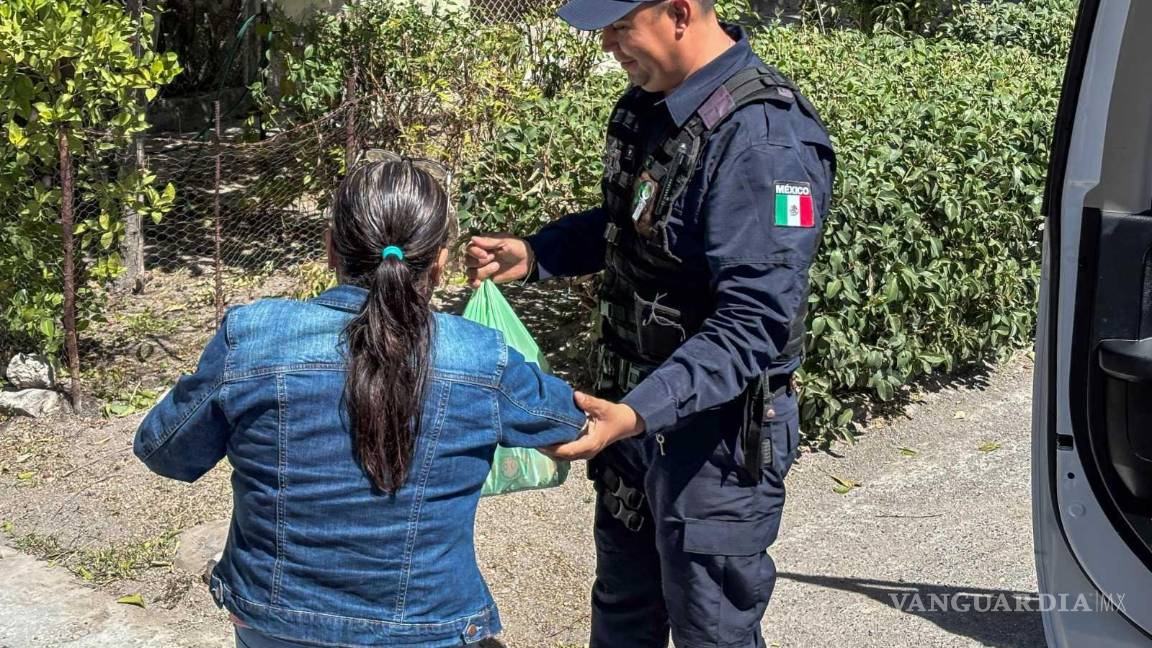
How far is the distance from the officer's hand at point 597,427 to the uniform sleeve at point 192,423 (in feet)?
1.88

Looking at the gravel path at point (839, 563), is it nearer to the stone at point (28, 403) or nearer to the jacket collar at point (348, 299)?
the stone at point (28, 403)

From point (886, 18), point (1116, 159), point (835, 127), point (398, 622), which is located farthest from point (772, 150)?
point (886, 18)

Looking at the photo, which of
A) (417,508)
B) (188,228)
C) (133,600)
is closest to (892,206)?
(133,600)

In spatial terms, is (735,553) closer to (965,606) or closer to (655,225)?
(655,225)

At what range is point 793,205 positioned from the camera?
253 centimetres

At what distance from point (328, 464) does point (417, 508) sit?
6.4 inches

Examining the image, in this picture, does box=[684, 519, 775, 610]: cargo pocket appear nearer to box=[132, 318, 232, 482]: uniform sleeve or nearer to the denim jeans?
the denim jeans

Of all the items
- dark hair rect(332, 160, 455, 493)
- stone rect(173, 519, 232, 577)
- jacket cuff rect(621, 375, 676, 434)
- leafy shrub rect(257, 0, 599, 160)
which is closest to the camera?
dark hair rect(332, 160, 455, 493)

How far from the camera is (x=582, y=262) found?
10.3 feet

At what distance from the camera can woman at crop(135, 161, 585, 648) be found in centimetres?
202

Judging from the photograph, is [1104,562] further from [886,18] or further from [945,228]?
[886,18]

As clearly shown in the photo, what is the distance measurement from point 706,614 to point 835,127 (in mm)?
2866

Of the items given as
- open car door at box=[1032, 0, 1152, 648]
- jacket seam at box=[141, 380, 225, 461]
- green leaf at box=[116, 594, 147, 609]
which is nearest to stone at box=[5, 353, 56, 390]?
green leaf at box=[116, 594, 147, 609]

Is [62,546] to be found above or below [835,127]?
below
